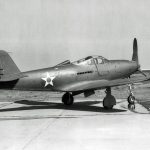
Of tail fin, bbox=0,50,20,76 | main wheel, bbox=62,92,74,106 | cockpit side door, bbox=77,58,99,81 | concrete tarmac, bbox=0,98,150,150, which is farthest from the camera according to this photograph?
main wheel, bbox=62,92,74,106

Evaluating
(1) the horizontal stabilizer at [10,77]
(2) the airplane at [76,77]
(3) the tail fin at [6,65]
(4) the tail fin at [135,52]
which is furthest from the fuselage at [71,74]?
(4) the tail fin at [135,52]

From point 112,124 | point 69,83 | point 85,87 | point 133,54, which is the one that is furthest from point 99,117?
point 133,54

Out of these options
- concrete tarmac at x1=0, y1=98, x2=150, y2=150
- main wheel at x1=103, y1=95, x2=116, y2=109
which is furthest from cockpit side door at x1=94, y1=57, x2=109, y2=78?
concrete tarmac at x1=0, y1=98, x2=150, y2=150

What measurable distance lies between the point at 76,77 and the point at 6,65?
3.46 meters

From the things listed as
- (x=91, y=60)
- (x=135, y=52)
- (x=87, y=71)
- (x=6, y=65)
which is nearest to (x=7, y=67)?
(x=6, y=65)

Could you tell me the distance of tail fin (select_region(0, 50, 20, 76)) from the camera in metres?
14.8

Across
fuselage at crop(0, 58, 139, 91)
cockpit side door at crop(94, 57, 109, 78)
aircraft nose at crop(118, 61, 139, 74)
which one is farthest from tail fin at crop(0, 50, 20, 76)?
aircraft nose at crop(118, 61, 139, 74)

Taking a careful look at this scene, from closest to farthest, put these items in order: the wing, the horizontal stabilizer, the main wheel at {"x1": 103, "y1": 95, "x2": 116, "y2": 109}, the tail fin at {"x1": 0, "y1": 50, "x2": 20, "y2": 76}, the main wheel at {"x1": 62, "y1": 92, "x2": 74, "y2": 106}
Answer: the horizontal stabilizer
the wing
the main wheel at {"x1": 103, "y1": 95, "x2": 116, "y2": 109}
the tail fin at {"x1": 0, "y1": 50, "x2": 20, "y2": 76}
the main wheel at {"x1": 62, "y1": 92, "x2": 74, "y2": 106}

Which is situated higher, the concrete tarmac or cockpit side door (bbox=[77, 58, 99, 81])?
cockpit side door (bbox=[77, 58, 99, 81])

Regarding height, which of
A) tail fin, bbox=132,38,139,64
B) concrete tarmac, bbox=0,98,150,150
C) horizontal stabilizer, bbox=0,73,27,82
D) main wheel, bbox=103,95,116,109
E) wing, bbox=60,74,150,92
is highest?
tail fin, bbox=132,38,139,64

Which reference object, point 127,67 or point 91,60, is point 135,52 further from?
point 91,60

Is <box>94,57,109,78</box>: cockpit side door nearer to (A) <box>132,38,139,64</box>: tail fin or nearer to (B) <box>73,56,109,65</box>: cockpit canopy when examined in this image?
(B) <box>73,56,109,65</box>: cockpit canopy

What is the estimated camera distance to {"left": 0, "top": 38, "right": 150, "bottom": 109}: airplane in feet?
46.3

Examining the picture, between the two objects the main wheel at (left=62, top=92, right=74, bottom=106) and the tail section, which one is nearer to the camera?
the tail section
